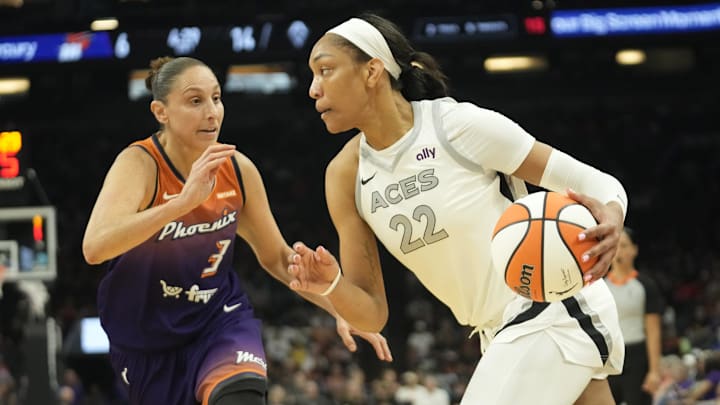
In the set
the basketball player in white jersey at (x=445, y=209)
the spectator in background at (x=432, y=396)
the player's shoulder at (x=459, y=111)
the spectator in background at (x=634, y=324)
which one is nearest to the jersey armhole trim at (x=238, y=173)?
the basketball player in white jersey at (x=445, y=209)

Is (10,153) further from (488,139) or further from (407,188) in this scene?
(488,139)

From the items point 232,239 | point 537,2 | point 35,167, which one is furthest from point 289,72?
point 232,239

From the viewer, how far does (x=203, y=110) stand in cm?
456

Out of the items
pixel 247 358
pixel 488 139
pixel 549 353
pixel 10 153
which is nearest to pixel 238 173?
pixel 247 358

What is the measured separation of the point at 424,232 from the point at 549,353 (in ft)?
2.16

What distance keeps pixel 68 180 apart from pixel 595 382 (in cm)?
2077

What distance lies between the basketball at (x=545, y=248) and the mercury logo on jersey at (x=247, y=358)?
3.87 feet

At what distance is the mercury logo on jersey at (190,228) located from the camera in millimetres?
4547

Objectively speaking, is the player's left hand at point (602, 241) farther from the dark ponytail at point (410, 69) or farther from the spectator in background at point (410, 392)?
the spectator in background at point (410, 392)

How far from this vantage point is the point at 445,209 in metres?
4.13

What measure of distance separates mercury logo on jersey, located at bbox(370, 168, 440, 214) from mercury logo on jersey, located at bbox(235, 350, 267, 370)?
849 millimetres

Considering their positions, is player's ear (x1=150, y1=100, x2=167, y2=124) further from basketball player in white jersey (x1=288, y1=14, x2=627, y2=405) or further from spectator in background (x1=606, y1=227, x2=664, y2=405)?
spectator in background (x1=606, y1=227, x2=664, y2=405)

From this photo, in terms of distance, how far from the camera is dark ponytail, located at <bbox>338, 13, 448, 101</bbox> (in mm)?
4395

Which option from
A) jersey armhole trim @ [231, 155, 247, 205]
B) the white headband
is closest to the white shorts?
the white headband
